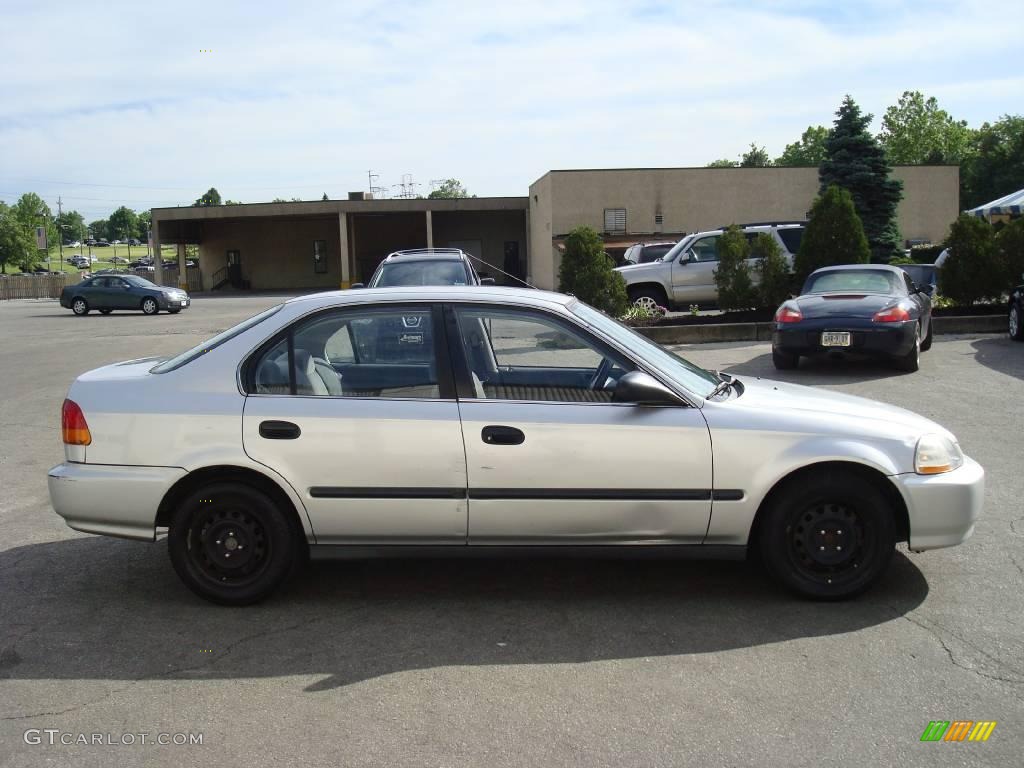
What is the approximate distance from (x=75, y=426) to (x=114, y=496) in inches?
16.3

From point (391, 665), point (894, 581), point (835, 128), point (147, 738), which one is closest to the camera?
point (147, 738)

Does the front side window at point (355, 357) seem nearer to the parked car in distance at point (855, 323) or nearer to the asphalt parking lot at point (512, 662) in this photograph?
the asphalt parking lot at point (512, 662)

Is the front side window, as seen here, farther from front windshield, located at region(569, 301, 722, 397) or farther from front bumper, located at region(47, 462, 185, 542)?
front windshield, located at region(569, 301, 722, 397)

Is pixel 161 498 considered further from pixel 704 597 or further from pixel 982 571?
pixel 982 571

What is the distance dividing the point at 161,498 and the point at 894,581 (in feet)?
12.5

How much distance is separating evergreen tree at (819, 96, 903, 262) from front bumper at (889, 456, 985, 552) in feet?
111

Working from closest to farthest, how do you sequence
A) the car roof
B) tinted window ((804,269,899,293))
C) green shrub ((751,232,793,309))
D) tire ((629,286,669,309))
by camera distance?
the car roof, tinted window ((804,269,899,293)), green shrub ((751,232,793,309)), tire ((629,286,669,309))

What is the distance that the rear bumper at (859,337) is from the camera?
12.1 m

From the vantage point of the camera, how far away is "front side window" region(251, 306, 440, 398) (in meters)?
4.89

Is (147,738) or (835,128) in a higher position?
(835,128)

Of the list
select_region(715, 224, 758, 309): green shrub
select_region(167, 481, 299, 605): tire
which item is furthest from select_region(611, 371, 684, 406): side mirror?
select_region(715, 224, 758, 309): green shrub

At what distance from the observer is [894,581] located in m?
5.16

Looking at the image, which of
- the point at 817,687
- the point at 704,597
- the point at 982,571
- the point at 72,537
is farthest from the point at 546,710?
the point at 72,537

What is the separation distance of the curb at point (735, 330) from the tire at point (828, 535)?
39.1ft
